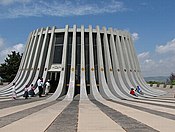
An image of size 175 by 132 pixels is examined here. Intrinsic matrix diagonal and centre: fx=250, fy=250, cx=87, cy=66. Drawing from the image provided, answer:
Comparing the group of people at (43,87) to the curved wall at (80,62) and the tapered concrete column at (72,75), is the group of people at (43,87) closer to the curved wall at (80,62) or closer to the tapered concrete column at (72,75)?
the curved wall at (80,62)

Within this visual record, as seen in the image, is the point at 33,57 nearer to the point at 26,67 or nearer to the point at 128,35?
the point at 26,67

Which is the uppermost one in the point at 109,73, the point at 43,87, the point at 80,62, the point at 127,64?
the point at 127,64

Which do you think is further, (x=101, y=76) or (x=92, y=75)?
(x=101, y=76)

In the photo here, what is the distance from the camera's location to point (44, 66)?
28.2m

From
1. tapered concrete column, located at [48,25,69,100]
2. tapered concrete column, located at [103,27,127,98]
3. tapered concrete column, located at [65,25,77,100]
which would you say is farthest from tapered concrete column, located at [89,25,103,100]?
tapered concrete column, located at [48,25,69,100]

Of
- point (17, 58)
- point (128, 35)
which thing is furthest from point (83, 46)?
point (17, 58)

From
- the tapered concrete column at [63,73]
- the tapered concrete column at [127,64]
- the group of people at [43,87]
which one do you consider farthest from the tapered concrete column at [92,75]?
the tapered concrete column at [127,64]

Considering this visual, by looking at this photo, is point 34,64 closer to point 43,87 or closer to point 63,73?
point 63,73

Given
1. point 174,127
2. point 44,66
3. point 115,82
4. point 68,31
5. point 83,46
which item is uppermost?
point 68,31

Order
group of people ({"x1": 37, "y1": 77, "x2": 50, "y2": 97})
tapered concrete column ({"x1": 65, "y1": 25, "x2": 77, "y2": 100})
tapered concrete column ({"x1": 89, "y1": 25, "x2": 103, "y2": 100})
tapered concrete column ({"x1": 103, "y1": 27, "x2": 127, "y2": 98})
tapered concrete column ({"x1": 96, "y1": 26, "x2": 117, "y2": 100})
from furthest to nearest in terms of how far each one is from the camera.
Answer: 1. tapered concrete column ({"x1": 103, "y1": 27, "x2": 127, "y2": 98})
2. tapered concrete column ({"x1": 96, "y1": 26, "x2": 117, "y2": 100})
3. tapered concrete column ({"x1": 89, "y1": 25, "x2": 103, "y2": 100})
4. tapered concrete column ({"x1": 65, "y1": 25, "x2": 77, "y2": 100})
5. group of people ({"x1": 37, "y1": 77, "x2": 50, "y2": 97})

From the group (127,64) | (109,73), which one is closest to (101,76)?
(109,73)

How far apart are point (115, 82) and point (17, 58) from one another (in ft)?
118

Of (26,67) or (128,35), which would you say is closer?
(26,67)

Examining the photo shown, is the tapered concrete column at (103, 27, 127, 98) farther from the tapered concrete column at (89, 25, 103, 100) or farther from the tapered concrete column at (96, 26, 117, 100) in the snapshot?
the tapered concrete column at (89, 25, 103, 100)
